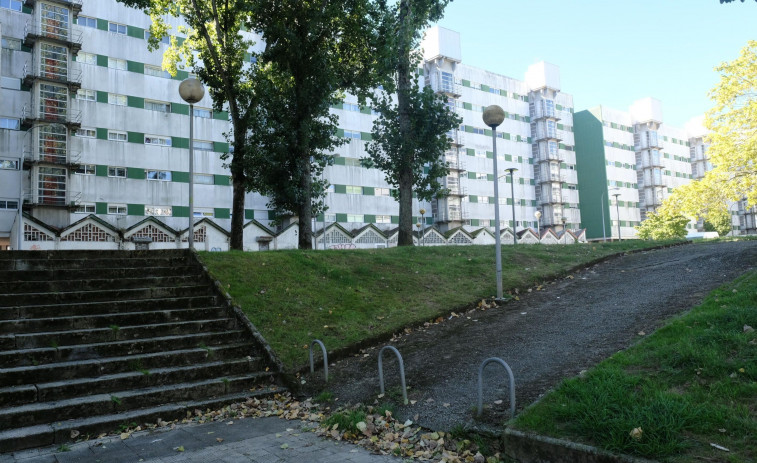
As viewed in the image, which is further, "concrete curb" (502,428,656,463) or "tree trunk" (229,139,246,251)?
"tree trunk" (229,139,246,251)

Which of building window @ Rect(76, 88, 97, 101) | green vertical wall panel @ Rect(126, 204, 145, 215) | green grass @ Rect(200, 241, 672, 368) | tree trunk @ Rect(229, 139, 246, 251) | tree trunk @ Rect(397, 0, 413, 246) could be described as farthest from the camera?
green vertical wall panel @ Rect(126, 204, 145, 215)

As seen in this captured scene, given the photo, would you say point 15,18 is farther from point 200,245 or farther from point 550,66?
point 550,66

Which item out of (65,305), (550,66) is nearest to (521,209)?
(550,66)

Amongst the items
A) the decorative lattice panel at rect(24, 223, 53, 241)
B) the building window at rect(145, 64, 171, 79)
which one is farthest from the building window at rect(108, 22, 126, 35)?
the decorative lattice panel at rect(24, 223, 53, 241)

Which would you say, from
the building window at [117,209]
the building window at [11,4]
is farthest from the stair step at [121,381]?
the building window at [11,4]

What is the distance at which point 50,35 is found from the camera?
31.7 meters

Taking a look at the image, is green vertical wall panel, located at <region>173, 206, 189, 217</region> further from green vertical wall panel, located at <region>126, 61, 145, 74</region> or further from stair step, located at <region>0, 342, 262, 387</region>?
stair step, located at <region>0, 342, 262, 387</region>

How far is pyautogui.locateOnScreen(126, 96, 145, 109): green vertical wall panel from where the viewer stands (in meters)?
35.9

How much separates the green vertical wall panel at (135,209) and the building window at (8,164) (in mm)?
6806

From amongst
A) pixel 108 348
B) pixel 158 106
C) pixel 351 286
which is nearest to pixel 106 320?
pixel 108 348

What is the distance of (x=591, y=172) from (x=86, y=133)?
6191 centimetres

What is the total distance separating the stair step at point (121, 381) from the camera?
5.95 metres

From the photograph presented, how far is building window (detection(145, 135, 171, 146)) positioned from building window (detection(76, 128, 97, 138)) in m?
3.38

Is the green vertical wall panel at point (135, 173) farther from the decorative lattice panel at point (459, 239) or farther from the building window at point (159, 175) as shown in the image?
the decorative lattice panel at point (459, 239)
